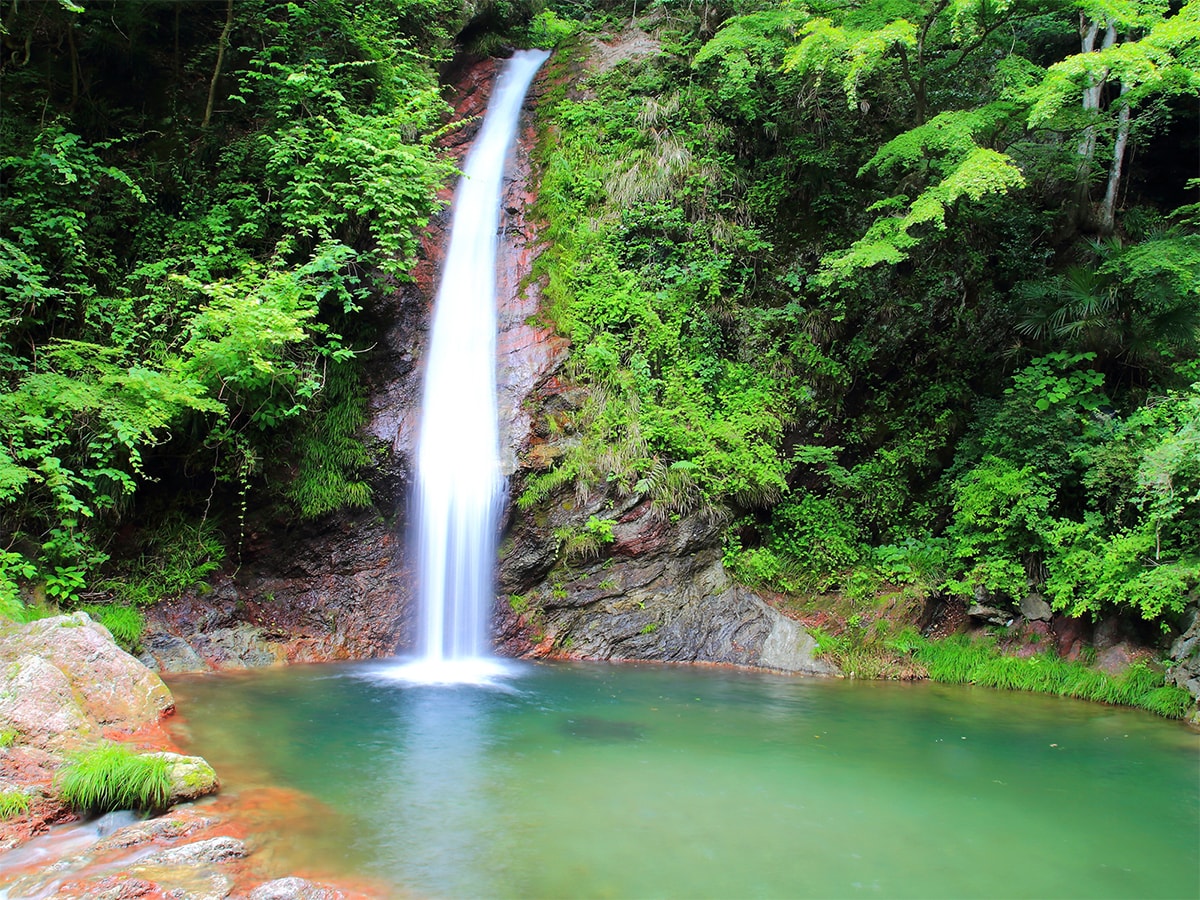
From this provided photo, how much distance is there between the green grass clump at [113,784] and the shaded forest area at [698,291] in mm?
2788

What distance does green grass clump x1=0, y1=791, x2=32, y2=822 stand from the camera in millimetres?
4320

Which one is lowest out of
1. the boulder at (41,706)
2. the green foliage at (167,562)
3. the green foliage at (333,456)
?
the boulder at (41,706)

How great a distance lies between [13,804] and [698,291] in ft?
31.7

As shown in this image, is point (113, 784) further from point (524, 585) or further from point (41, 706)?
point (524, 585)

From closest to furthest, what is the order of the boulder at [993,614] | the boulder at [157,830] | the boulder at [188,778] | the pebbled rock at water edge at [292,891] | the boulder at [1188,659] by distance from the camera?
the pebbled rock at water edge at [292,891] < the boulder at [157,830] < the boulder at [188,778] < the boulder at [1188,659] < the boulder at [993,614]

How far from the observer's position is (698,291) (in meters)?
11.5

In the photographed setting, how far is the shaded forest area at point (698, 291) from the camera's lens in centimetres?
828

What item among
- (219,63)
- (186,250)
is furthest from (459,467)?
(219,63)

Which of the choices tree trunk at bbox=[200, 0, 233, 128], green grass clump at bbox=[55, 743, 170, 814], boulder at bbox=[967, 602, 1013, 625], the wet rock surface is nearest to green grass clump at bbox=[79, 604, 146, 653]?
green grass clump at bbox=[55, 743, 170, 814]

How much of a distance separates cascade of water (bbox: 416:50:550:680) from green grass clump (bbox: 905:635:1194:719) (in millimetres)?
5470

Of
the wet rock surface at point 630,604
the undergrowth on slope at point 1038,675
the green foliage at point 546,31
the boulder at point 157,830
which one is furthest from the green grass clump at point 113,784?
the green foliage at point 546,31

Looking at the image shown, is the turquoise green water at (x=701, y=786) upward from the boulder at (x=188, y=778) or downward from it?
downward

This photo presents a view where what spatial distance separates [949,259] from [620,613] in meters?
7.38

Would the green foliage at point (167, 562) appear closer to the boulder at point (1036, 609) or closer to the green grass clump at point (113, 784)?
the green grass clump at point (113, 784)
